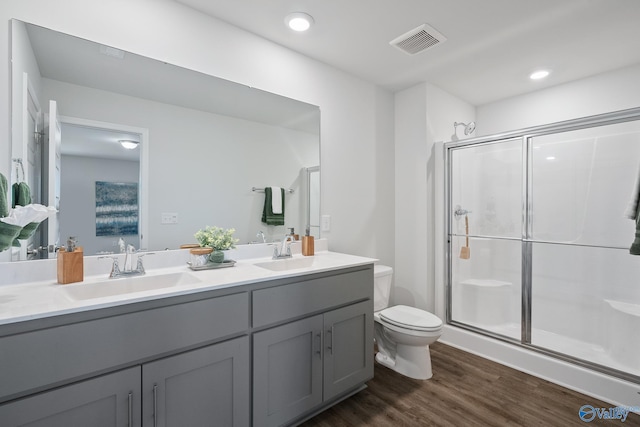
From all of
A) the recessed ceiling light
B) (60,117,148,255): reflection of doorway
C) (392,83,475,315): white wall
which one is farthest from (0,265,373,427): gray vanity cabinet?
the recessed ceiling light

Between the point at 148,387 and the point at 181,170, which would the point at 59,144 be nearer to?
the point at 181,170

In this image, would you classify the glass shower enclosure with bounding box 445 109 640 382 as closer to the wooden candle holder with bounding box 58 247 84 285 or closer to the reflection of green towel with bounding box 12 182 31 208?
the wooden candle holder with bounding box 58 247 84 285

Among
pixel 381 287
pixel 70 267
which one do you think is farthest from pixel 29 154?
pixel 381 287

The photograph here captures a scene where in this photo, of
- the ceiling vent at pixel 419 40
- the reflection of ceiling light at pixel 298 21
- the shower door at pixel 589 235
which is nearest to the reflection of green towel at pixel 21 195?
the reflection of ceiling light at pixel 298 21

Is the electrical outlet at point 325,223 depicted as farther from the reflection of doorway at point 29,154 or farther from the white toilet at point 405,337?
the reflection of doorway at point 29,154

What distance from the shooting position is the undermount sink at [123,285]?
134 cm

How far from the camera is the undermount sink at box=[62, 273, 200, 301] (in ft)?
4.40

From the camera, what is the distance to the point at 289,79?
2.31m

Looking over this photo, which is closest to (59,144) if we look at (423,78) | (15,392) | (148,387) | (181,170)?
(181,170)

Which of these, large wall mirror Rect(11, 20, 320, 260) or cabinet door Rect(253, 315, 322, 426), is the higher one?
large wall mirror Rect(11, 20, 320, 260)

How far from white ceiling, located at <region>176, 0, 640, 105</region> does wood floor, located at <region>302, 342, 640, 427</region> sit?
246cm

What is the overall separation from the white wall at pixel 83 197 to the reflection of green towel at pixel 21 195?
18 cm

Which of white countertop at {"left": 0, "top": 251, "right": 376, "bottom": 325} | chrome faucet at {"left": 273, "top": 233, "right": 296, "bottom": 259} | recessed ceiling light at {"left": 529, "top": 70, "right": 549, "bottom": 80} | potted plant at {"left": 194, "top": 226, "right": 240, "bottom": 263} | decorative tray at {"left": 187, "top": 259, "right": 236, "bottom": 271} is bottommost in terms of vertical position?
white countertop at {"left": 0, "top": 251, "right": 376, "bottom": 325}

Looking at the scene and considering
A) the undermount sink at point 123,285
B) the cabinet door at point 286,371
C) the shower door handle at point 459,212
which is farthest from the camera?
the shower door handle at point 459,212
